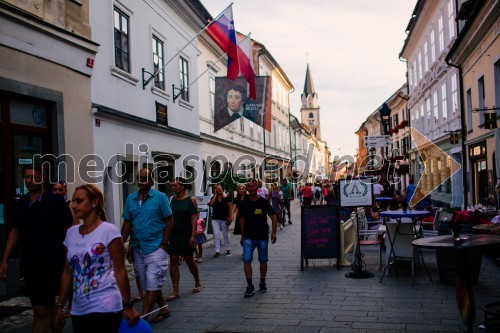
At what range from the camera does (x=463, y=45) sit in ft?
60.1

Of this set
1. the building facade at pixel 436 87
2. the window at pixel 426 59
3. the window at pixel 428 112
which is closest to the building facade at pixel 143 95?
the building facade at pixel 436 87

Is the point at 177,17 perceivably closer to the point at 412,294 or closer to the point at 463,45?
the point at 463,45

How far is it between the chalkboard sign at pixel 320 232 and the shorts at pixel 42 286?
18.9 ft

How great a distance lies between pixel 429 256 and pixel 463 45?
10467mm

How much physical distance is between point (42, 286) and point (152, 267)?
5.02 feet

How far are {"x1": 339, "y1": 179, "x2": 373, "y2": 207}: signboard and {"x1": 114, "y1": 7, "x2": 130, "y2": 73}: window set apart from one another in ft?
22.2

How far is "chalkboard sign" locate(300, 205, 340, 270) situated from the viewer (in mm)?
9930

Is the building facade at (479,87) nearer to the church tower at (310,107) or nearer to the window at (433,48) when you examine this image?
the window at (433,48)

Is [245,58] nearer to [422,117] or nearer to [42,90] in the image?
[42,90]

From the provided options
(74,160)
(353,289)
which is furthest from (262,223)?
(74,160)

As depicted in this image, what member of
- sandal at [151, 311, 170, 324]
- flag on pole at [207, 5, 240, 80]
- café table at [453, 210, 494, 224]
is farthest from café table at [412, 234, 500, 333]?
flag on pole at [207, 5, 240, 80]

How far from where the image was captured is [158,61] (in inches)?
629

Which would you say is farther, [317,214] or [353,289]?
[317,214]

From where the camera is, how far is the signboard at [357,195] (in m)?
9.91
